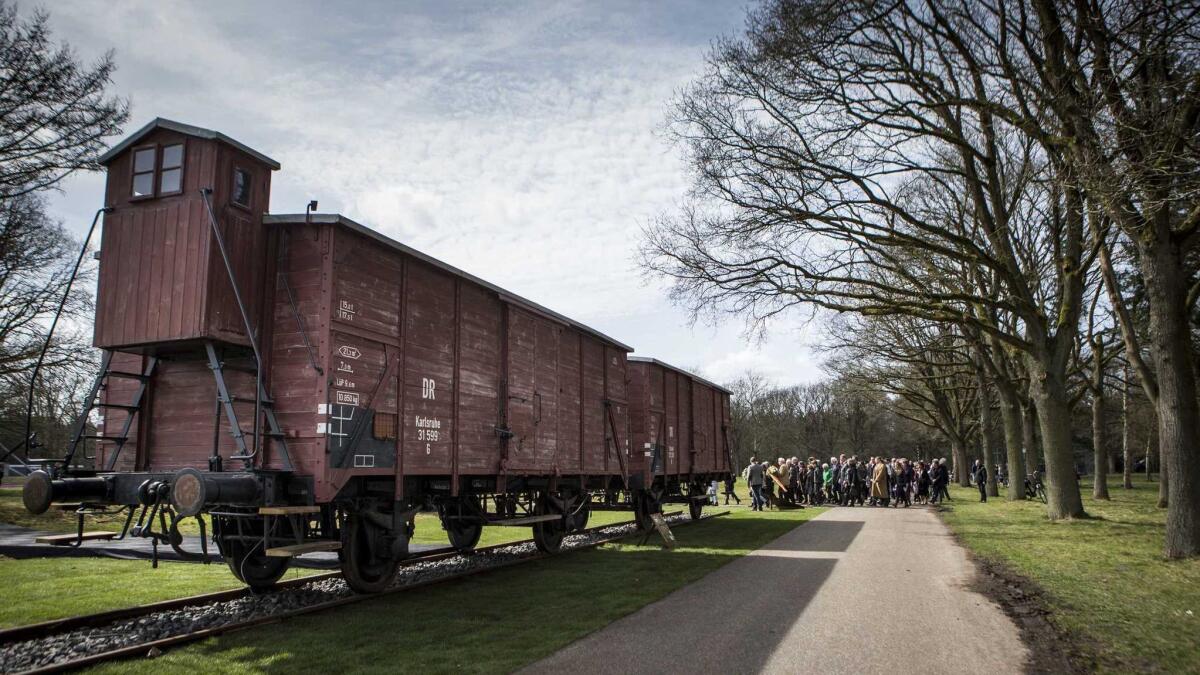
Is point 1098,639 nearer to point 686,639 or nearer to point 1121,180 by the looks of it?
point 686,639

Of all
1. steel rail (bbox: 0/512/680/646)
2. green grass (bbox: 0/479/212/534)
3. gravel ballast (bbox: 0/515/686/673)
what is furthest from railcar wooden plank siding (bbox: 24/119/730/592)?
green grass (bbox: 0/479/212/534)

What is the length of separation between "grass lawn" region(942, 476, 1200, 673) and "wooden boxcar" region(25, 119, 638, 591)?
7.22 m

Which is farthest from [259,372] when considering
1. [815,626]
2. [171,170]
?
[815,626]

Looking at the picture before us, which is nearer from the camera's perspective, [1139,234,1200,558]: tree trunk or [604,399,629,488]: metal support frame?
[1139,234,1200,558]: tree trunk

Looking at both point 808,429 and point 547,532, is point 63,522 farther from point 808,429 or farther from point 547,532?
point 808,429

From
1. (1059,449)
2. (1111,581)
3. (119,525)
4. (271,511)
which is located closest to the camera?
(271,511)

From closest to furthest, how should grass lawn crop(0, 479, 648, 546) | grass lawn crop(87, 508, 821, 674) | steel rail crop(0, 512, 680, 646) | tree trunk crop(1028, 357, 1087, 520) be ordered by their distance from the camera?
grass lawn crop(87, 508, 821, 674)
steel rail crop(0, 512, 680, 646)
grass lawn crop(0, 479, 648, 546)
tree trunk crop(1028, 357, 1087, 520)

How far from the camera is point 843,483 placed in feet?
90.6

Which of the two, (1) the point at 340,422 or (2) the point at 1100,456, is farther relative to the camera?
(2) the point at 1100,456

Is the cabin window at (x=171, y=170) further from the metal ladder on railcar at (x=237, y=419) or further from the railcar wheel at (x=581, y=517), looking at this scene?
the railcar wheel at (x=581, y=517)

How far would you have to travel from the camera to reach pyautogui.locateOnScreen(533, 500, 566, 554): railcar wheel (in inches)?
524

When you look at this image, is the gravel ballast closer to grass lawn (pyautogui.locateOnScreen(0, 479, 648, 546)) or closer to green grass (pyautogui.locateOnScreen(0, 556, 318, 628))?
green grass (pyautogui.locateOnScreen(0, 556, 318, 628))

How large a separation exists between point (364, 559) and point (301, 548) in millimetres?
1758

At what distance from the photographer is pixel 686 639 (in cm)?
687
